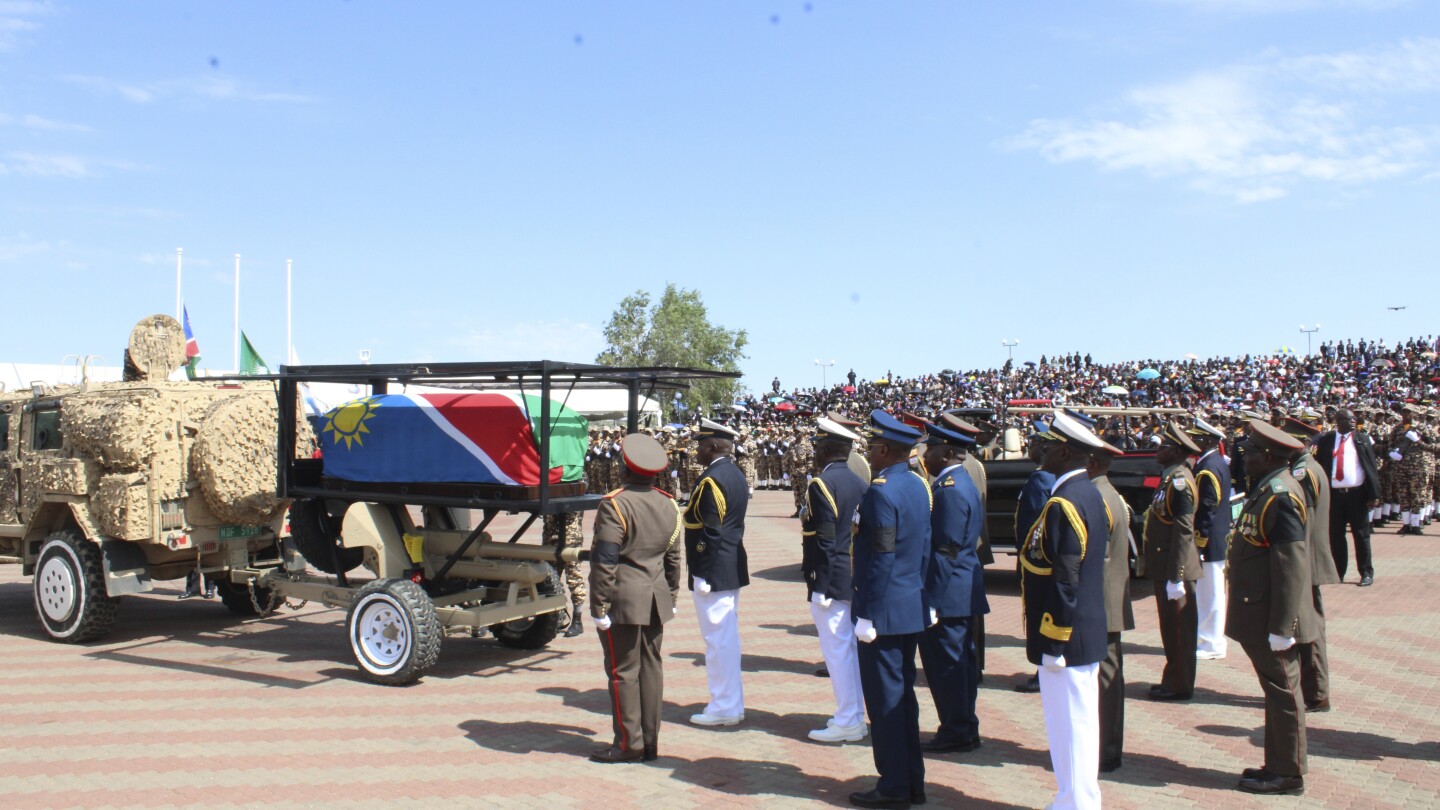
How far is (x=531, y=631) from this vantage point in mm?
9227

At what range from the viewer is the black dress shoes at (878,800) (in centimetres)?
525

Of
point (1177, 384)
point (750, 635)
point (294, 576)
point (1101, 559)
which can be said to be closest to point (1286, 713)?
point (1101, 559)

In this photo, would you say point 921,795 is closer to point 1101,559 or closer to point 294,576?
point 1101,559

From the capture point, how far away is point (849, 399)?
4794cm

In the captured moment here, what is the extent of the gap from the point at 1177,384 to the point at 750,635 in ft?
105

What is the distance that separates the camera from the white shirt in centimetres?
1180

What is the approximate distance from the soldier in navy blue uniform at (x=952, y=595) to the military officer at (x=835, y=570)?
0.46m

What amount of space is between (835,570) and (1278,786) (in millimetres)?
2548

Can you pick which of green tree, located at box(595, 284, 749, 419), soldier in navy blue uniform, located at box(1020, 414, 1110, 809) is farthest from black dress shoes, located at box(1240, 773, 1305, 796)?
green tree, located at box(595, 284, 749, 419)

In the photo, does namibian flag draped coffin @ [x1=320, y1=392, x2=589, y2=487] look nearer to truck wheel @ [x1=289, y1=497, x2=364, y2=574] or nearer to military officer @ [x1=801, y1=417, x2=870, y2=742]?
truck wheel @ [x1=289, y1=497, x2=364, y2=574]

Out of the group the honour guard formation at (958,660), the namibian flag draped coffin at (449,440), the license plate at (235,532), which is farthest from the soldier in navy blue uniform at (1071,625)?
the license plate at (235,532)

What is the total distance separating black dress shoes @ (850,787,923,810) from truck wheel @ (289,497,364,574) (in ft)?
17.1

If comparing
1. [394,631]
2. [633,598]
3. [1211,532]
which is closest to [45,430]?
[394,631]

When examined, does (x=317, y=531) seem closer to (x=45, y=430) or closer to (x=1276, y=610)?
(x=45, y=430)
